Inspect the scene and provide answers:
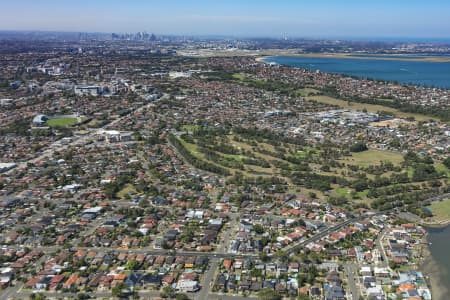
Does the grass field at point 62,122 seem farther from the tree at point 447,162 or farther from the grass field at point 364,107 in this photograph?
the tree at point 447,162

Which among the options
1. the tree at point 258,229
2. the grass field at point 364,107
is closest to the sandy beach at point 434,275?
the tree at point 258,229

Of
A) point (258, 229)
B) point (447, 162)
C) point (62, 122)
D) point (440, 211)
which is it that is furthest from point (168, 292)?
point (62, 122)

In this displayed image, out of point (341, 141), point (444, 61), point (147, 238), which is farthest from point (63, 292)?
point (444, 61)

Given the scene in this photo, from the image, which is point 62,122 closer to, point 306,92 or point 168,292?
point 168,292

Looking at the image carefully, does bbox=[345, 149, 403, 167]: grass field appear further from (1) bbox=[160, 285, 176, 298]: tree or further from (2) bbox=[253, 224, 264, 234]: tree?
(1) bbox=[160, 285, 176, 298]: tree

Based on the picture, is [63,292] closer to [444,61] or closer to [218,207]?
[218,207]

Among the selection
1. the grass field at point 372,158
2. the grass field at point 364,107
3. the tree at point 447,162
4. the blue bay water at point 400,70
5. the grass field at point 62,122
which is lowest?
the grass field at point 62,122
